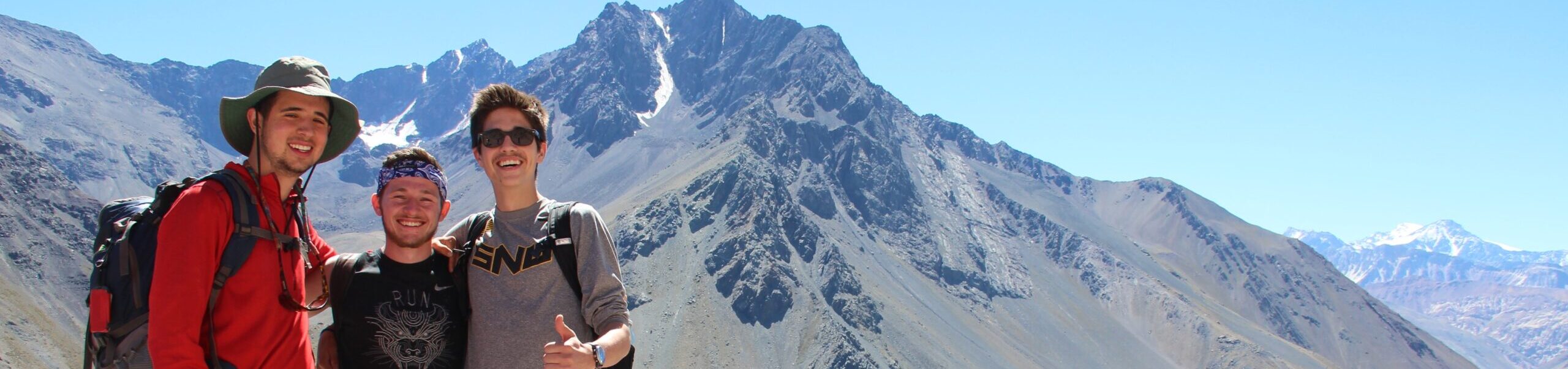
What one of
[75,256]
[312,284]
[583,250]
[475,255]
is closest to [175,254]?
[312,284]

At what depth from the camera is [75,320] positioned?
16600cm

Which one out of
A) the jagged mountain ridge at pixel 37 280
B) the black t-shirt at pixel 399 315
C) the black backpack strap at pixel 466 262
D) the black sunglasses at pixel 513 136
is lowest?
the jagged mountain ridge at pixel 37 280

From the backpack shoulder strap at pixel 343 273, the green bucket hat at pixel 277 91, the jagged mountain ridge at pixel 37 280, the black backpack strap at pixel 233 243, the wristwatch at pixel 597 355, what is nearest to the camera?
the black backpack strap at pixel 233 243

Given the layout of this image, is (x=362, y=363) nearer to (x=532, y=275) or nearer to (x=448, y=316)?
(x=448, y=316)

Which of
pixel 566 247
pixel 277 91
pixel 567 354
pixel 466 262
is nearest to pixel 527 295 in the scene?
pixel 566 247

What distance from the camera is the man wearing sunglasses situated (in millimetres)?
7543

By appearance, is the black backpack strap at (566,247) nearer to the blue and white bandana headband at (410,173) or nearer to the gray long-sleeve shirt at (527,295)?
the gray long-sleeve shirt at (527,295)

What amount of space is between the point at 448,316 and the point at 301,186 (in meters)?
1.38

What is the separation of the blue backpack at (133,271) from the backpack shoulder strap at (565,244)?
195 cm

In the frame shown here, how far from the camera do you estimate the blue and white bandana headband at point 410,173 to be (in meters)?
7.87

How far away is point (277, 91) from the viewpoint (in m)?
7.33

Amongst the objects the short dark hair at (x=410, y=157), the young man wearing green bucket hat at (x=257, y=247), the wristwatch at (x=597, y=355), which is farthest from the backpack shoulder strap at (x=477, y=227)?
the wristwatch at (x=597, y=355)

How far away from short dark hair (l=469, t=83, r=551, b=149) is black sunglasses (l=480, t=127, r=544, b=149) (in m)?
0.11

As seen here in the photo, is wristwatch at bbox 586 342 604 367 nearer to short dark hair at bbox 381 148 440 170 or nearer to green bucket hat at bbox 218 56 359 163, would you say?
short dark hair at bbox 381 148 440 170
